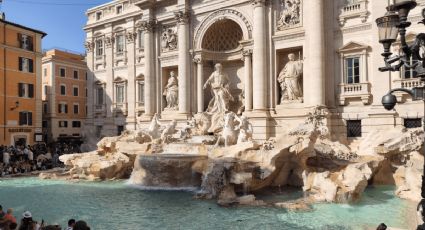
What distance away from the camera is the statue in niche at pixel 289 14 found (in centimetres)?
1983

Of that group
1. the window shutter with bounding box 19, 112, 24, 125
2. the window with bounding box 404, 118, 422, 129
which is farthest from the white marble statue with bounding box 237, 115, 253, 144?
the window shutter with bounding box 19, 112, 24, 125

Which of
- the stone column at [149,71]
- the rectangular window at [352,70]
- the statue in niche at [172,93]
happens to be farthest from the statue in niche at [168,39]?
the rectangular window at [352,70]

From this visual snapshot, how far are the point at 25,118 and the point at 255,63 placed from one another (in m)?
19.6

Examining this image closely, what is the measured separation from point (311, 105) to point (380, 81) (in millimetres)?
3522

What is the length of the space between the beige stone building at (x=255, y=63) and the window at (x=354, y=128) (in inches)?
2.0

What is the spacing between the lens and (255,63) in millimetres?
20688

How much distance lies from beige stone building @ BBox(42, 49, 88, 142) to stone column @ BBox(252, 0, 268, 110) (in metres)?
25.8

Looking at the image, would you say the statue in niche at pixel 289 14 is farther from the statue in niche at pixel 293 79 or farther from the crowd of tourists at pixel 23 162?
the crowd of tourists at pixel 23 162

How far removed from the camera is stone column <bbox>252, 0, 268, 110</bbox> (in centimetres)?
2044

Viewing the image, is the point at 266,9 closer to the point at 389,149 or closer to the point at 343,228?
the point at 389,149

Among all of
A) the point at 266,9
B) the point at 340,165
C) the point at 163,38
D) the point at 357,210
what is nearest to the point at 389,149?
the point at 340,165

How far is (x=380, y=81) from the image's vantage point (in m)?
17.6

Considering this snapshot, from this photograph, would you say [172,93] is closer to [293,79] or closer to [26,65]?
[293,79]

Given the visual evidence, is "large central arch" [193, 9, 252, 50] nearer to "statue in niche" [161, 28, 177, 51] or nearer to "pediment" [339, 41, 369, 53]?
"statue in niche" [161, 28, 177, 51]
